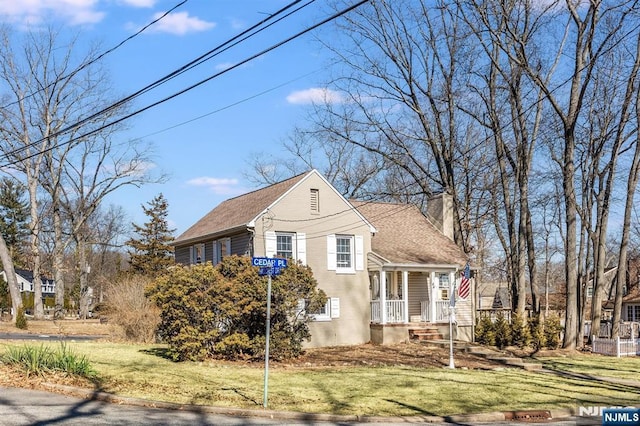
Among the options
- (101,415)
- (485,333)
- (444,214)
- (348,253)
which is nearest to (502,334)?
(485,333)

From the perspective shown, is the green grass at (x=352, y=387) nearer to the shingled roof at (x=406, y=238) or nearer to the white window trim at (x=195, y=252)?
the shingled roof at (x=406, y=238)

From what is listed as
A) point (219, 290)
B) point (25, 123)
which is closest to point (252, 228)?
point (219, 290)

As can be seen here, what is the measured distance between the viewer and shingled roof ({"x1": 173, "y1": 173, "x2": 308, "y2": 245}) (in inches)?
1109

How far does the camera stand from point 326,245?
94.6 ft

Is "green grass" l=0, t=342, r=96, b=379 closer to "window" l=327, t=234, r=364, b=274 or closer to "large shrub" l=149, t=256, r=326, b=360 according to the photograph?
"large shrub" l=149, t=256, r=326, b=360

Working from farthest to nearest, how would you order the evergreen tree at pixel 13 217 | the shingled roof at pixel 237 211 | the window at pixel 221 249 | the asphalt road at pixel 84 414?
the evergreen tree at pixel 13 217 < the window at pixel 221 249 < the shingled roof at pixel 237 211 < the asphalt road at pixel 84 414

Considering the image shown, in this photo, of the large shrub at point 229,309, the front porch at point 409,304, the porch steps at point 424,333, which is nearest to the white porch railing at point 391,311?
the front porch at point 409,304

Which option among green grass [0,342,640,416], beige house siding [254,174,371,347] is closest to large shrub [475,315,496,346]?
beige house siding [254,174,371,347]

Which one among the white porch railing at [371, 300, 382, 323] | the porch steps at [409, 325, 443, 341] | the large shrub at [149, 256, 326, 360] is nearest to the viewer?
the large shrub at [149, 256, 326, 360]

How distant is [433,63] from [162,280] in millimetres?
22600

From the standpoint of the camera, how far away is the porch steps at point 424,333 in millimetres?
29547

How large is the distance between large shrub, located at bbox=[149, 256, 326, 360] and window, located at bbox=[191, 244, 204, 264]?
9.45 metres

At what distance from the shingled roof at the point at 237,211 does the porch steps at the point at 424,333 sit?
8.25 meters

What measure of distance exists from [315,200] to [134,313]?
336 inches
